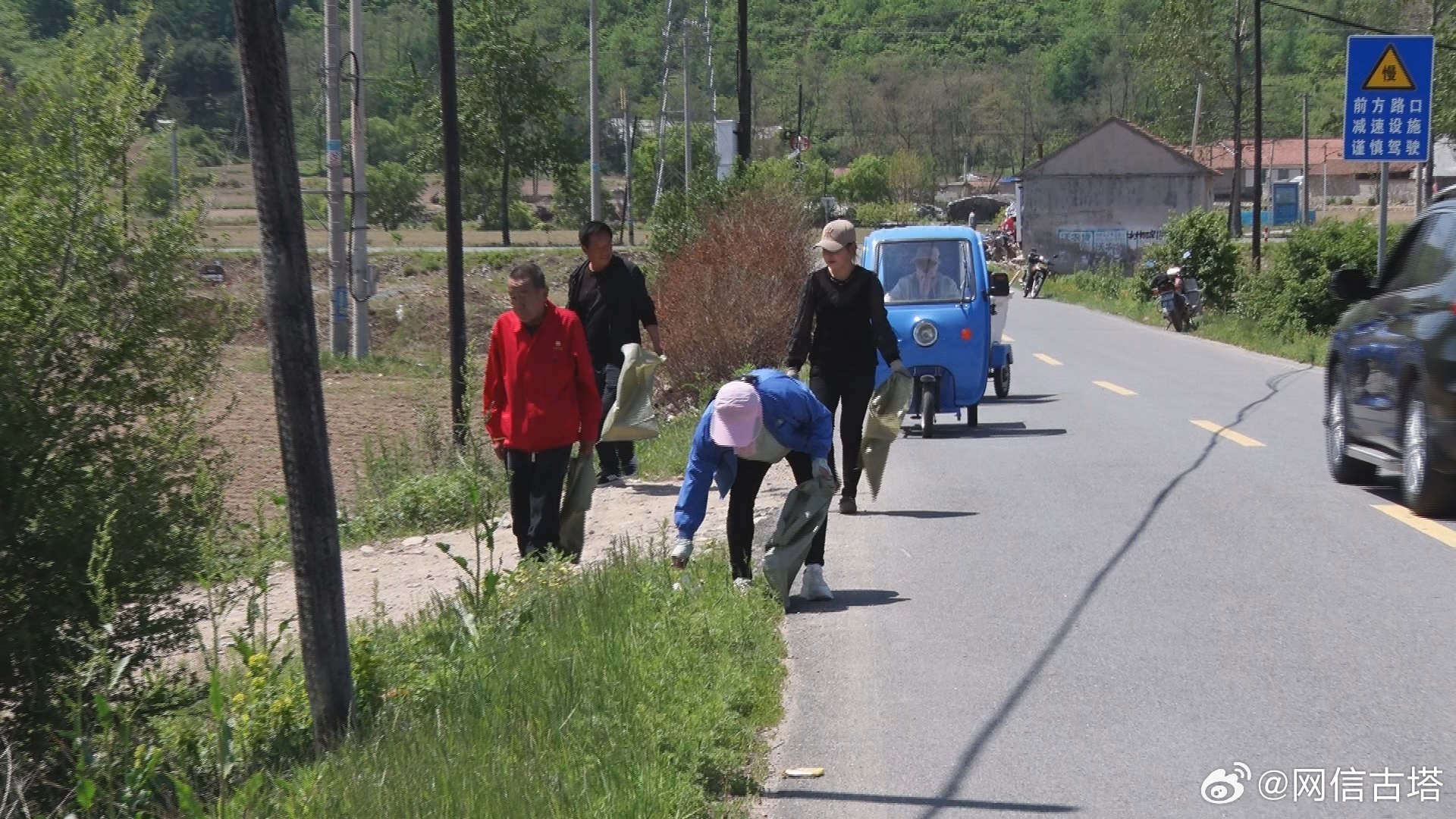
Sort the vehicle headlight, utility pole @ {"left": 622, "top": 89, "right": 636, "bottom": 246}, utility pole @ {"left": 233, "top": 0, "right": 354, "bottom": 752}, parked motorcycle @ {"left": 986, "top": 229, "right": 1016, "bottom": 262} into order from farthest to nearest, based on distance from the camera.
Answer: utility pole @ {"left": 622, "top": 89, "right": 636, "bottom": 246}
parked motorcycle @ {"left": 986, "top": 229, "right": 1016, "bottom": 262}
the vehicle headlight
utility pole @ {"left": 233, "top": 0, "right": 354, "bottom": 752}

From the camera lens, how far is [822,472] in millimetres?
7969

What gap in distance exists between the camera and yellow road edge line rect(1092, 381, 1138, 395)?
1956 cm

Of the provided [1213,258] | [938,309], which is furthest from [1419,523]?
[1213,258]

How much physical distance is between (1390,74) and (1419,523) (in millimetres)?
10787

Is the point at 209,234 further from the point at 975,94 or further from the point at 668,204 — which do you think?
the point at 975,94

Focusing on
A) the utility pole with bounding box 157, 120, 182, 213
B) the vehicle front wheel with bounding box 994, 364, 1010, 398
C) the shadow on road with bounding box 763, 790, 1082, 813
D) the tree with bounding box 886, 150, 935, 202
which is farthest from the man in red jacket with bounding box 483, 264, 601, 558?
the tree with bounding box 886, 150, 935, 202

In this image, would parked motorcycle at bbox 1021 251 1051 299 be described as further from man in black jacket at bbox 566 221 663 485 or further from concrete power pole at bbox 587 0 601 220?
man in black jacket at bbox 566 221 663 485

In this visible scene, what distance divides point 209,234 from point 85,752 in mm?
3257

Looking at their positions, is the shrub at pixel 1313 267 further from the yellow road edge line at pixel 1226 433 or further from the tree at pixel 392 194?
the tree at pixel 392 194

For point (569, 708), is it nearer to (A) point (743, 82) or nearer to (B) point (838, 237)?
(B) point (838, 237)

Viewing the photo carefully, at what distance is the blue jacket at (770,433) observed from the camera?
7.56 m

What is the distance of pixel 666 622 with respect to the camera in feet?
22.7

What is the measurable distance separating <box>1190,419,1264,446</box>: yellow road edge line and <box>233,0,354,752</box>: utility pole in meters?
9.81

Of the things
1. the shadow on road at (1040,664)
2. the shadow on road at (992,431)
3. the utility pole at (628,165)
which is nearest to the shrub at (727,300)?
the shadow on road at (992,431)
